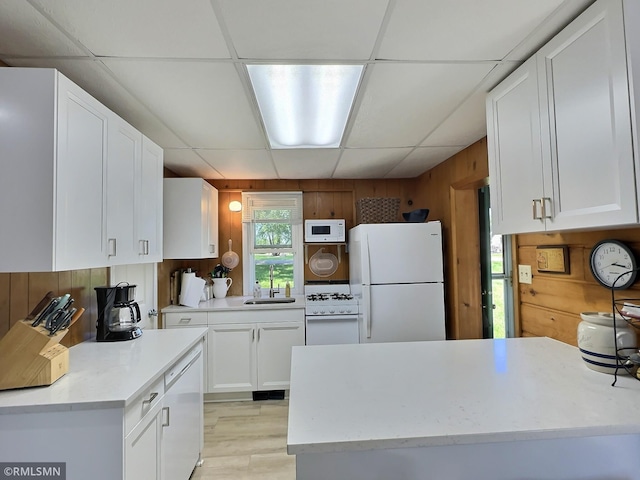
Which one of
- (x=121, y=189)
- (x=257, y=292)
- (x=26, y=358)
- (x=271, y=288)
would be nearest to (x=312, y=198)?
(x=271, y=288)

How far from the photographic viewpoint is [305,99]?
1.81 meters

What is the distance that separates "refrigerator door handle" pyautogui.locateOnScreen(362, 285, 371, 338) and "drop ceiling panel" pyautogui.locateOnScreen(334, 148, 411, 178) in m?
1.16

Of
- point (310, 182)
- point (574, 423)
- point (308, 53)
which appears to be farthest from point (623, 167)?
point (310, 182)

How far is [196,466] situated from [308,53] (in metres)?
2.53

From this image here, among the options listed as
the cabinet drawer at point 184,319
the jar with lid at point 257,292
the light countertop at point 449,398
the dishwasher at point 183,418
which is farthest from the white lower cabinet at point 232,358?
the light countertop at point 449,398

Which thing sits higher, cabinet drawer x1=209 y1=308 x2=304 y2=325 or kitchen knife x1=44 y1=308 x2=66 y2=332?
kitchen knife x1=44 y1=308 x2=66 y2=332

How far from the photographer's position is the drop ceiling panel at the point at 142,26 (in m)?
1.10

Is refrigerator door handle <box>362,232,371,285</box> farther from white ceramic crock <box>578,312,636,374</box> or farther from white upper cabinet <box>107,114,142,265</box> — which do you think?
white upper cabinet <box>107,114,142,265</box>

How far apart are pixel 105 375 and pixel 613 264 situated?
228 centimetres

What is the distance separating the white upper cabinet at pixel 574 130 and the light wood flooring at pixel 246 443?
2.09 metres

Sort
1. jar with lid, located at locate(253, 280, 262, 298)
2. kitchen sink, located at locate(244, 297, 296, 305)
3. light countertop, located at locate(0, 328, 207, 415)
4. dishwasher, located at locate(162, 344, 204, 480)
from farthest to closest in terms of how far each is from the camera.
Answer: jar with lid, located at locate(253, 280, 262, 298)
kitchen sink, located at locate(244, 297, 296, 305)
dishwasher, located at locate(162, 344, 204, 480)
light countertop, located at locate(0, 328, 207, 415)

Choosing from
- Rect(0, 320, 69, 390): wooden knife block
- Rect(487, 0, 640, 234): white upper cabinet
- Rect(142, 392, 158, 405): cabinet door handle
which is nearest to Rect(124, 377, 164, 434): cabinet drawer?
Rect(142, 392, 158, 405): cabinet door handle

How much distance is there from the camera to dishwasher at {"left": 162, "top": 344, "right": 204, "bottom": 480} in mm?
1627

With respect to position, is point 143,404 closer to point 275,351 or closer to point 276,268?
point 275,351
